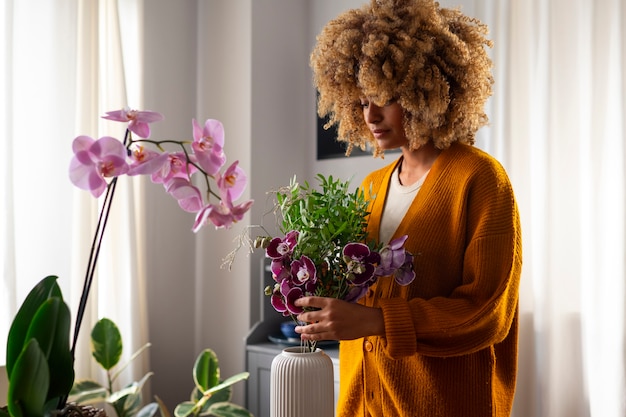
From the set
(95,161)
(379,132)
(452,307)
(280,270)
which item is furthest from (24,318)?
(379,132)

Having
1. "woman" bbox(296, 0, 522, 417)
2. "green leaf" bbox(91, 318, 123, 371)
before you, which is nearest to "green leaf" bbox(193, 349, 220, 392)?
"green leaf" bbox(91, 318, 123, 371)

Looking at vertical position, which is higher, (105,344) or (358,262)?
(358,262)

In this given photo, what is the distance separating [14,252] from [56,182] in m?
0.34

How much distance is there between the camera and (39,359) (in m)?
0.69

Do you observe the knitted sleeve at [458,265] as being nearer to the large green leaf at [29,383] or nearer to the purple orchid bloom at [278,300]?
the purple orchid bloom at [278,300]

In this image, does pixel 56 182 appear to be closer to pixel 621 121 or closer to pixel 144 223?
pixel 144 223

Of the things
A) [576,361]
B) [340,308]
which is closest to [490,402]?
[340,308]

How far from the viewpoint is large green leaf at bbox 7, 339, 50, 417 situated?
69 centimetres

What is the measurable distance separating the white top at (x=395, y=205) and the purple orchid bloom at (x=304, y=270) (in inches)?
11.3

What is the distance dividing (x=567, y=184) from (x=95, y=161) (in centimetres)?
191

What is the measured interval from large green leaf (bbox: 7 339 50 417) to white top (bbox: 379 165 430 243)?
80 centimetres

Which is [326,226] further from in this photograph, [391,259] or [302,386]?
[302,386]

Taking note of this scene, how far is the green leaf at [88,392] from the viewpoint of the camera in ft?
7.82

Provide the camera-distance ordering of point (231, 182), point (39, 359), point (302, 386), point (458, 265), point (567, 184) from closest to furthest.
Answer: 1. point (39, 359)
2. point (231, 182)
3. point (302, 386)
4. point (458, 265)
5. point (567, 184)
